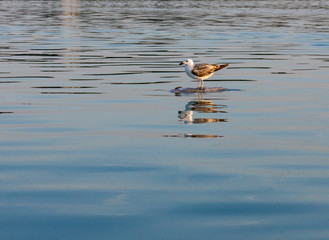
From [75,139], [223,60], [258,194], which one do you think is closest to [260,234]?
[258,194]

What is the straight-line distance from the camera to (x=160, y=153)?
37.6 feet

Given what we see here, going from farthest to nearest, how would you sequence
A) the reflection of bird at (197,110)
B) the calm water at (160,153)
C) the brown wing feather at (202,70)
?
1. the brown wing feather at (202,70)
2. the reflection of bird at (197,110)
3. the calm water at (160,153)

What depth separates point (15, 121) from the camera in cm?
1453

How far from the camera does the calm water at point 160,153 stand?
26.4 feet

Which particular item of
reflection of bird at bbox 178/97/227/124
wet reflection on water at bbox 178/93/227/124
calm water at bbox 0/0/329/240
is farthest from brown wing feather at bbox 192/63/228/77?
reflection of bird at bbox 178/97/227/124

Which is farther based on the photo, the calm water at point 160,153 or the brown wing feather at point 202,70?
the brown wing feather at point 202,70

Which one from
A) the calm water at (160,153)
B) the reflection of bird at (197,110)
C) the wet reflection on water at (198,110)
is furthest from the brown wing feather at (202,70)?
the reflection of bird at (197,110)

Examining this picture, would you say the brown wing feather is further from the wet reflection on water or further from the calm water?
the wet reflection on water

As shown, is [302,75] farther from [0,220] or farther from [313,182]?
[0,220]

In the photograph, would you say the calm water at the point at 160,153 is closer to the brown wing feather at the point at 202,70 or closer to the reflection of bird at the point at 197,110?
the reflection of bird at the point at 197,110

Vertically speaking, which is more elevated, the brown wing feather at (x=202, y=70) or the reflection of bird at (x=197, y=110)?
the brown wing feather at (x=202, y=70)

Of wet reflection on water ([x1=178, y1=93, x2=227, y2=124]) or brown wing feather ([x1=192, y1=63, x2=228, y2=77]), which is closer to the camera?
wet reflection on water ([x1=178, y1=93, x2=227, y2=124])

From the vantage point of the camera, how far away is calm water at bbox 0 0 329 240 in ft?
26.4

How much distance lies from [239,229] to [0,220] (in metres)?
2.36
